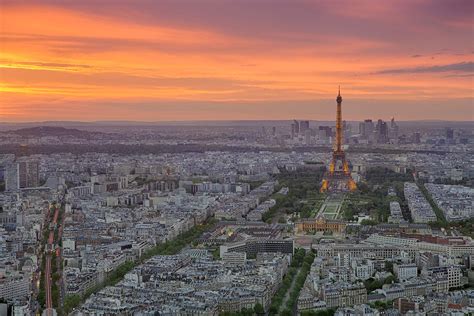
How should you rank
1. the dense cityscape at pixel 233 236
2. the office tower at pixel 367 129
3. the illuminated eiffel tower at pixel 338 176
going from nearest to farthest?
the dense cityscape at pixel 233 236 < the illuminated eiffel tower at pixel 338 176 < the office tower at pixel 367 129

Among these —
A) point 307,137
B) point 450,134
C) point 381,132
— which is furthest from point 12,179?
point 450,134

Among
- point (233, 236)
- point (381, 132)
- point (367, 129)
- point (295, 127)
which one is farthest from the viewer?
point (295, 127)

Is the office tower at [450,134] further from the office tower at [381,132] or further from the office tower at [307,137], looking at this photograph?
the office tower at [307,137]

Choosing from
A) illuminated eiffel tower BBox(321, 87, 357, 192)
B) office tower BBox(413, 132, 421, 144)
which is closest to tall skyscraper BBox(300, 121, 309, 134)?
office tower BBox(413, 132, 421, 144)

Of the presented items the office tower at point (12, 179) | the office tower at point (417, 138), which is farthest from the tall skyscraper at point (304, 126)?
the office tower at point (12, 179)

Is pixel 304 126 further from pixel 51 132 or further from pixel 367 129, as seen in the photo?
pixel 51 132

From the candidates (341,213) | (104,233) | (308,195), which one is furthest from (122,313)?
(308,195)

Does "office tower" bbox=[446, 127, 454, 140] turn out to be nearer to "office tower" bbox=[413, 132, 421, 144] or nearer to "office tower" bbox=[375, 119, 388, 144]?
"office tower" bbox=[413, 132, 421, 144]

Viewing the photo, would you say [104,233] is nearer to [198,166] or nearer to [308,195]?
[308,195]
